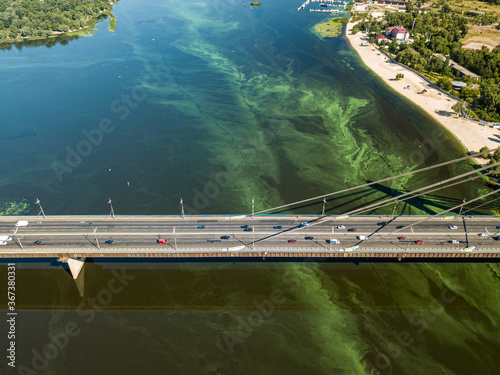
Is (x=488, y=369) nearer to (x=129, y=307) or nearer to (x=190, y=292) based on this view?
(x=190, y=292)

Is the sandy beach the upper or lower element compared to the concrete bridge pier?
upper

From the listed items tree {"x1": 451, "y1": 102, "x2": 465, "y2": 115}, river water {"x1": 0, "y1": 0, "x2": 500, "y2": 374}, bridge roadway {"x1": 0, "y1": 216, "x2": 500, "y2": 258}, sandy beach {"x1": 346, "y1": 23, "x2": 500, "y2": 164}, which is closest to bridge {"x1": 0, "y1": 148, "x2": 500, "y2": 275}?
bridge roadway {"x1": 0, "y1": 216, "x2": 500, "y2": 258}

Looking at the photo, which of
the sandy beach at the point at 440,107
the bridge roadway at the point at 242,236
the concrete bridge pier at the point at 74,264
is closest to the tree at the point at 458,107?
the sandy beach at the point at 440,107

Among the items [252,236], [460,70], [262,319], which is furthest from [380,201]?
[460,70]

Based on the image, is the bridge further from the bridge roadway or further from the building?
the building

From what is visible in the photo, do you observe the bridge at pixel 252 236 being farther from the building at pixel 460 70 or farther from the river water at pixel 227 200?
the building at pixel 460 70
